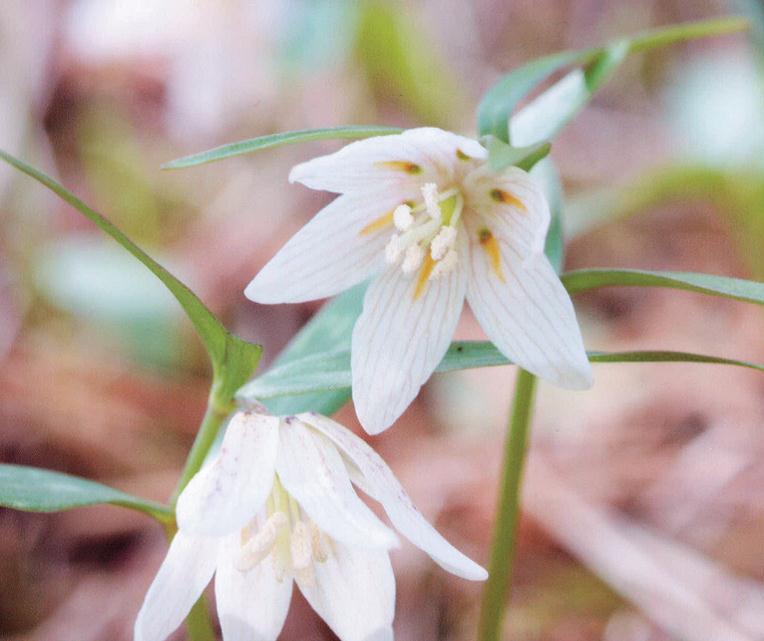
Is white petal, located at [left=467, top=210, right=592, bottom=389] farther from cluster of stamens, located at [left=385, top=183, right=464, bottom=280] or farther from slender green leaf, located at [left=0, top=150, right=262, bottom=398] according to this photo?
slender green leaf, located at [left=0, top=150, right=262, bottom=398]

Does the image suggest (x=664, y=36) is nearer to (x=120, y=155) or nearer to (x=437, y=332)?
(x=437, y=332)

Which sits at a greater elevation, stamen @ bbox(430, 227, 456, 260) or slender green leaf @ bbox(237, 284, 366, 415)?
stamen @ bbox(430, 227, 456, 260)

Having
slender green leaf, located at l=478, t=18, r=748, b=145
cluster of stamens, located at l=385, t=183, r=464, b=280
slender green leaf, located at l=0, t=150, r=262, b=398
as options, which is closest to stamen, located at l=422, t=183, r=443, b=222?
cluster of stamens, located at l=385, t=183, r=464, b=280

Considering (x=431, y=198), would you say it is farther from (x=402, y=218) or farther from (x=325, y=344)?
(x=325, y=344)

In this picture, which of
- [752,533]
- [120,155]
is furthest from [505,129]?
[120,155]

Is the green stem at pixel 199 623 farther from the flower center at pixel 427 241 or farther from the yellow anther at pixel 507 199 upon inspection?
the yellow anther at pixel 507 199

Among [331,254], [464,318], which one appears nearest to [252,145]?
[331,254]
